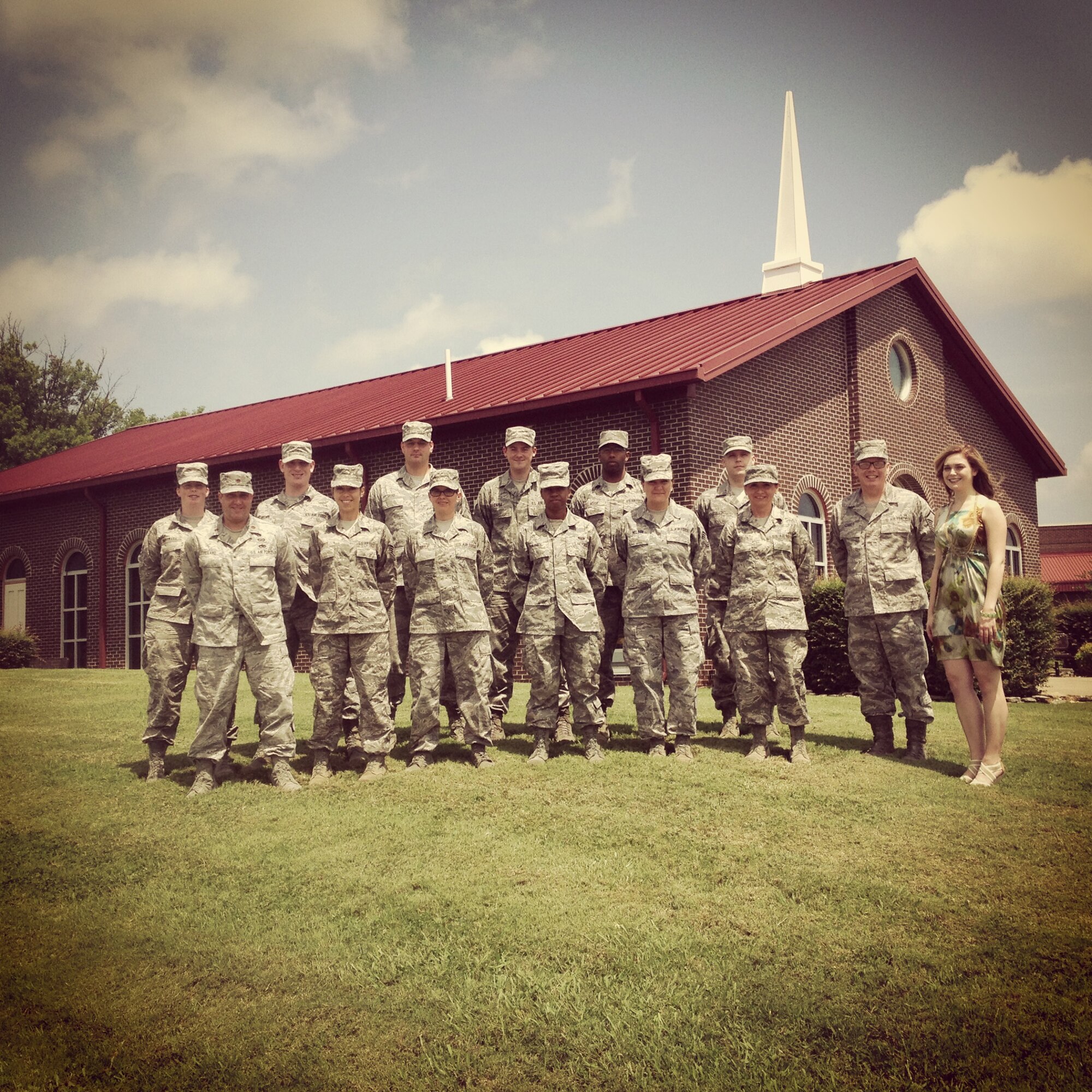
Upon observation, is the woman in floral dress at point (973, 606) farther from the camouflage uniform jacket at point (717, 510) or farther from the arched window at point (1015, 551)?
the arched window at point (1015, 551)

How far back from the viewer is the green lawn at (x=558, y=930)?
10.3ft

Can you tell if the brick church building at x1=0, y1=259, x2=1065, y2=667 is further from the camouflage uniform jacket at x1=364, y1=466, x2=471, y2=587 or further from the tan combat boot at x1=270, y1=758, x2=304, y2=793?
the tan combat boot at x1=270, y1=758, x2=304, y2=793

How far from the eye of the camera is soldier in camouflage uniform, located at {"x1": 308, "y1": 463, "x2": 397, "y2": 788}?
6.54 metres

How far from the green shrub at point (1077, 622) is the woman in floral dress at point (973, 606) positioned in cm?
1457

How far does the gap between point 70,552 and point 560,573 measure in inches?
653

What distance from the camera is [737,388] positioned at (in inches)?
524

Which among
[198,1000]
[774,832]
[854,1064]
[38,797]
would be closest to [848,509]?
→ [774,832]

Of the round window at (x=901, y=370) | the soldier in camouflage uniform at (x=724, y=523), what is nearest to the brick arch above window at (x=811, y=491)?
the round window at (x=901, y=370)

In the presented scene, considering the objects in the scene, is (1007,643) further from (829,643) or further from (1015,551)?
(1015,551)

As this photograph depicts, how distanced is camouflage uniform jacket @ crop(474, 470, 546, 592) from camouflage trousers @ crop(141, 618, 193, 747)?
7.89ft

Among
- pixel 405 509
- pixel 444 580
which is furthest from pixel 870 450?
pixel 405 509

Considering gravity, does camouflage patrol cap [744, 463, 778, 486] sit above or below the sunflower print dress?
above

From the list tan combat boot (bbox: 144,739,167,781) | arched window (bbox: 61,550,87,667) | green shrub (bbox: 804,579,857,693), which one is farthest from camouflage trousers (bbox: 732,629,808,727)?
arched window (bbox: 61,550,87,667)

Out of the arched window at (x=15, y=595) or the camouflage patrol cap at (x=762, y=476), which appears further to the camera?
the arched window at (x=15, y=595)
